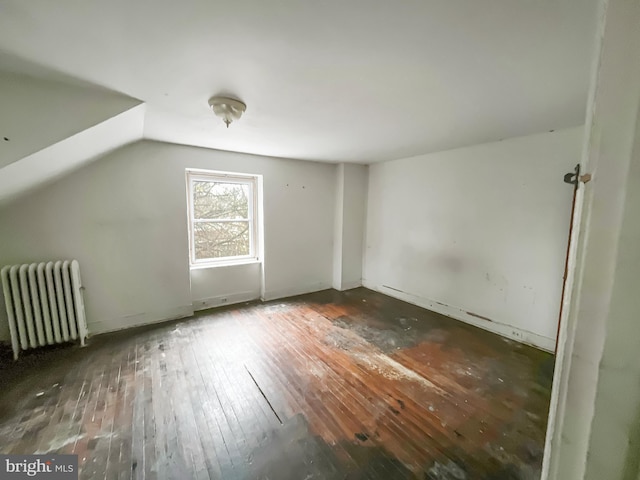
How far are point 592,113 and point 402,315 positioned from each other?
3.23 m

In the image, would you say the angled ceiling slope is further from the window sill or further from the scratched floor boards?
the window sill

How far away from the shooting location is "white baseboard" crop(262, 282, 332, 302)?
12.6 feet

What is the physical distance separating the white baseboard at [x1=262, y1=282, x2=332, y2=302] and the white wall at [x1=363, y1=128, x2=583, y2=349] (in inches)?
46.0

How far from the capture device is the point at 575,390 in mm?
401

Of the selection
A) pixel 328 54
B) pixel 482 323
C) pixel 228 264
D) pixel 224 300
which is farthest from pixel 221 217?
pixel 482 323

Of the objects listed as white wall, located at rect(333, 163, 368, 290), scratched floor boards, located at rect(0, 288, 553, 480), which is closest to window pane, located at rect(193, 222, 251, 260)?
scratched floor boards, located at rect(0, 288, 553, 480)

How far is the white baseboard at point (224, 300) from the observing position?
3.39 metres

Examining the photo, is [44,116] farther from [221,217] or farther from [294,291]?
[294,291]

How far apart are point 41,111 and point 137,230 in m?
1.58

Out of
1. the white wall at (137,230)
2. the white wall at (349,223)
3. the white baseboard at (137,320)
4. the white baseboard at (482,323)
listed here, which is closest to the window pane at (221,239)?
the white wall at (137,230)

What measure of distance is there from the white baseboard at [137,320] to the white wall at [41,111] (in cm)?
195

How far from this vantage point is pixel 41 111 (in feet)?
4.86

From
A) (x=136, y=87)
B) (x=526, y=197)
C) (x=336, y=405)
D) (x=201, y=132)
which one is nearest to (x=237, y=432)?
(x=336, y=405)

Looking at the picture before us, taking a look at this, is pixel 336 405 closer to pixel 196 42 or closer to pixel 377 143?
pixel 196 42
